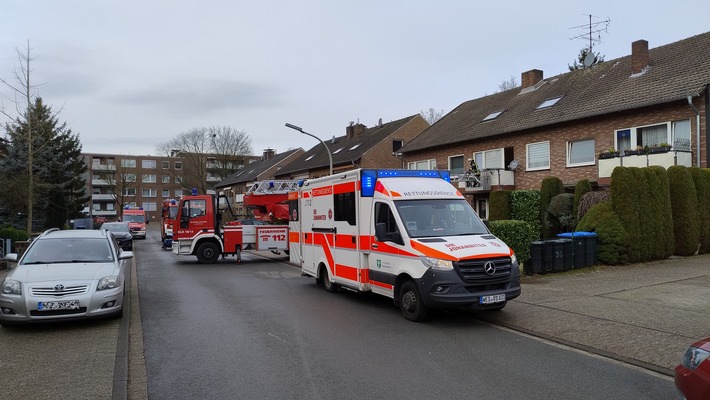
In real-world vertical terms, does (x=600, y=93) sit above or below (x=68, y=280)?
above

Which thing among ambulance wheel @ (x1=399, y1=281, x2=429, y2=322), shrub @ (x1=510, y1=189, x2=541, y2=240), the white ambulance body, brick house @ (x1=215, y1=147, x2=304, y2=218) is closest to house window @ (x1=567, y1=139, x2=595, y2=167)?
shrub @ (x1=510, y1=189, x2=541, y2=240)

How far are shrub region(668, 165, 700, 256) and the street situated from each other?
10.4 m

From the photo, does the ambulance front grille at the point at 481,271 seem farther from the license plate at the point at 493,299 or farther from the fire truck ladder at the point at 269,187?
the fire truck ladder at the point at 269,187

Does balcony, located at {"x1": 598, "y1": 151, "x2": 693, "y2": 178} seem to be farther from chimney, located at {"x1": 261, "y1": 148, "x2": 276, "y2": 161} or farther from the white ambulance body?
chimney, located at {"x1": 261, "y1": 148, "x2": 276, "y2": 161}

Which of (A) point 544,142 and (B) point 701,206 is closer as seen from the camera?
(B) point 701,206

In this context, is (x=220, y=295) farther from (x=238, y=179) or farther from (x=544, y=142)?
(x=238, y=179)

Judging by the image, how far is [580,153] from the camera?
22609 mm

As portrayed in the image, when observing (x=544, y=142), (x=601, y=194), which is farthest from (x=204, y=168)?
(x=601, y=194)

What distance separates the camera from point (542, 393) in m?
5.12

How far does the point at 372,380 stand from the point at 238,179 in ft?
208

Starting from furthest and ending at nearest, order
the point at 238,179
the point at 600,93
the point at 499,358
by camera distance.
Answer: the point at 238,179
the point at 600,93
the point at 499,358

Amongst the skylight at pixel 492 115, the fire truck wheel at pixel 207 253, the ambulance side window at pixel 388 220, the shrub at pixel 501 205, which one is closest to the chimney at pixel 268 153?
the skylight at pixel 492 115

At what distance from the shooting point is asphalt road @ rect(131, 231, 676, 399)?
524 centimetres

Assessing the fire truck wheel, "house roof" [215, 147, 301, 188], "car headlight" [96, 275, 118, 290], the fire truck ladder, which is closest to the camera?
"car headlight" [96, 275, 118, 290]
